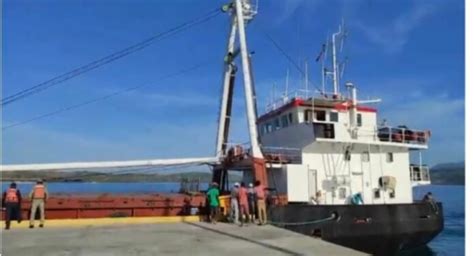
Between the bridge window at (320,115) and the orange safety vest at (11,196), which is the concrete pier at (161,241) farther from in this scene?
the bridge window at (320,115)

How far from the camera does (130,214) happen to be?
16703 mm

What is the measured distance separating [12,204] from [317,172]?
11.8 m

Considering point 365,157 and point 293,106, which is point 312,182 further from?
point 293,106

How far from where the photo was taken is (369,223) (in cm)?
1831

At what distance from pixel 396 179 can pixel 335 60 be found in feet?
21.8

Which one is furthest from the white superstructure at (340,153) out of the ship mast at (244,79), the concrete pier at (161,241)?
the concrete pier at (161,241)

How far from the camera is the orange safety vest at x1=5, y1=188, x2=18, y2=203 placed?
1420 centimetres

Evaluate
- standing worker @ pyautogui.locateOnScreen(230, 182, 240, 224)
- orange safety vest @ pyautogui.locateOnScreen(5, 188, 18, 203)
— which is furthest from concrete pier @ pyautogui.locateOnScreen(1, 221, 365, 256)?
standing worker @ pyautogui.locateOnScreen(230, 182, 240, 224)

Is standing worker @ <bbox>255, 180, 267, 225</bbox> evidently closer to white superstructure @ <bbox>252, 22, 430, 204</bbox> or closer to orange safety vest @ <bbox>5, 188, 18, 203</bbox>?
white superstructure @ <bbox>252, 22, 430, 204</bbox>

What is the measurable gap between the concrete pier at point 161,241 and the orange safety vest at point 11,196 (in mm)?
918

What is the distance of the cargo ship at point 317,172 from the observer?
55.8 feet

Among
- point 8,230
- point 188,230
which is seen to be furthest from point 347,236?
point 8,230

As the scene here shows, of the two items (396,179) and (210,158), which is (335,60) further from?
(210,158)

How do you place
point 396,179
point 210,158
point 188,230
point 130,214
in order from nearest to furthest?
point 188,230
point 130,214
point 210,158
point 396,179
